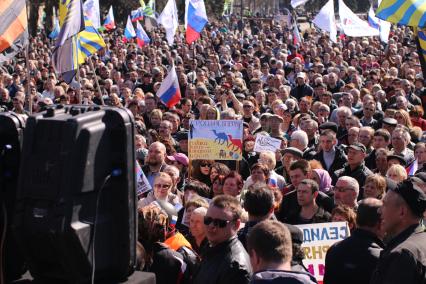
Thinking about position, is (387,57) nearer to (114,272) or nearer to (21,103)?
(21,103)

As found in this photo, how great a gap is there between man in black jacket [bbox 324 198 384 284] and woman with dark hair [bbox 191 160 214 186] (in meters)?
3.98

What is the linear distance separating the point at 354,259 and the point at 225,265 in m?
0.91

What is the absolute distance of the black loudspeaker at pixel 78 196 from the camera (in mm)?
3439

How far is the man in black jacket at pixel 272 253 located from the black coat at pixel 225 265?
0.44 m

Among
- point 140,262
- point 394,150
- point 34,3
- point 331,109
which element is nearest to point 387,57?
point 331,109

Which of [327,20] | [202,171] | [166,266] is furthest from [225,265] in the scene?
[327,20]

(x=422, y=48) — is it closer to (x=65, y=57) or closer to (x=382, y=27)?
(x=65, y=57)

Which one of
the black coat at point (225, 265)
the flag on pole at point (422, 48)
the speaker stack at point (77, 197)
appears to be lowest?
the black coat at point (225, 265)

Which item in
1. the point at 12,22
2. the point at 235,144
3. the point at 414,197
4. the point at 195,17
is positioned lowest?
the point at 235,144

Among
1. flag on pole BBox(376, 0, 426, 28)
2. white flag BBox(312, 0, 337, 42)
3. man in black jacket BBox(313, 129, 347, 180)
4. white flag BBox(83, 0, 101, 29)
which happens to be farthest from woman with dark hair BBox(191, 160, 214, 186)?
white flag BBox(312, 0, 337, 42)

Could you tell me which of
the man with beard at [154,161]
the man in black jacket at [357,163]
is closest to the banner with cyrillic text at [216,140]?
the man with beard at [154,161]

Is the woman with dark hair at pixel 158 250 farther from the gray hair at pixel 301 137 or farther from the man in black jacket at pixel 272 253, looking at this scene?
the gray hair at pixel 301 137

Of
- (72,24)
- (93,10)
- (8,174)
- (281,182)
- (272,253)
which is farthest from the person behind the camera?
(93,10)

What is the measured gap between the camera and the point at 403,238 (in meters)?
4.46
